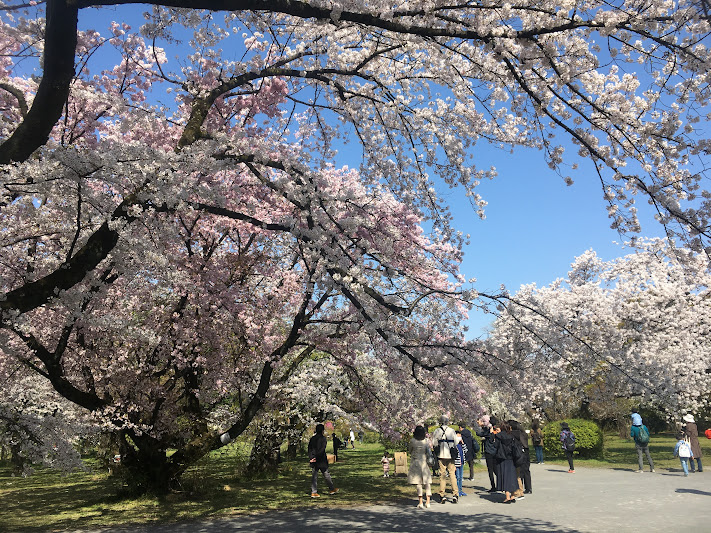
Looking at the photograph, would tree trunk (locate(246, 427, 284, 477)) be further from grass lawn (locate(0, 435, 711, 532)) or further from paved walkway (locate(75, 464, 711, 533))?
paved walkway (locate(75, 464, 711, 533))

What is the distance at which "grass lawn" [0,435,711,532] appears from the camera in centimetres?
984

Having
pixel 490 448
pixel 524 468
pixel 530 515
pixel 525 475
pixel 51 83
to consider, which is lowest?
pixel 530 515

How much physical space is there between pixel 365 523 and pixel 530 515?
120 inches

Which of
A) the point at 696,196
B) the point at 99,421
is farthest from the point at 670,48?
the point at 99,421

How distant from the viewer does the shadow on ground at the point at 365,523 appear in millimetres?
7762

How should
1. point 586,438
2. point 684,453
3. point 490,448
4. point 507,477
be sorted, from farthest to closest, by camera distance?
point 586,438
point 684,453
point 490,448
point 507,477

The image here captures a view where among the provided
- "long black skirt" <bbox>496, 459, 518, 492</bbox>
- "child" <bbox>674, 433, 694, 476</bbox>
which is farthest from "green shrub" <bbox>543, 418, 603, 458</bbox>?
"long black skirt" <bbox>496, 459, 518, 492</bbox>

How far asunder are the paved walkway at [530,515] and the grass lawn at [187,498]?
86 centimetres

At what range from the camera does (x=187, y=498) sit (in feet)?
38.5

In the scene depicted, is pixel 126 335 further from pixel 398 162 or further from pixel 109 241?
pixel 398 162

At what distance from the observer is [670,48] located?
406 centimetres

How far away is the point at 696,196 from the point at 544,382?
1952 cm

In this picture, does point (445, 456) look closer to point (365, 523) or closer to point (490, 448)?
point (490, 448)

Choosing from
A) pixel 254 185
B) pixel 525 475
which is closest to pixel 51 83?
pixel 254 185
